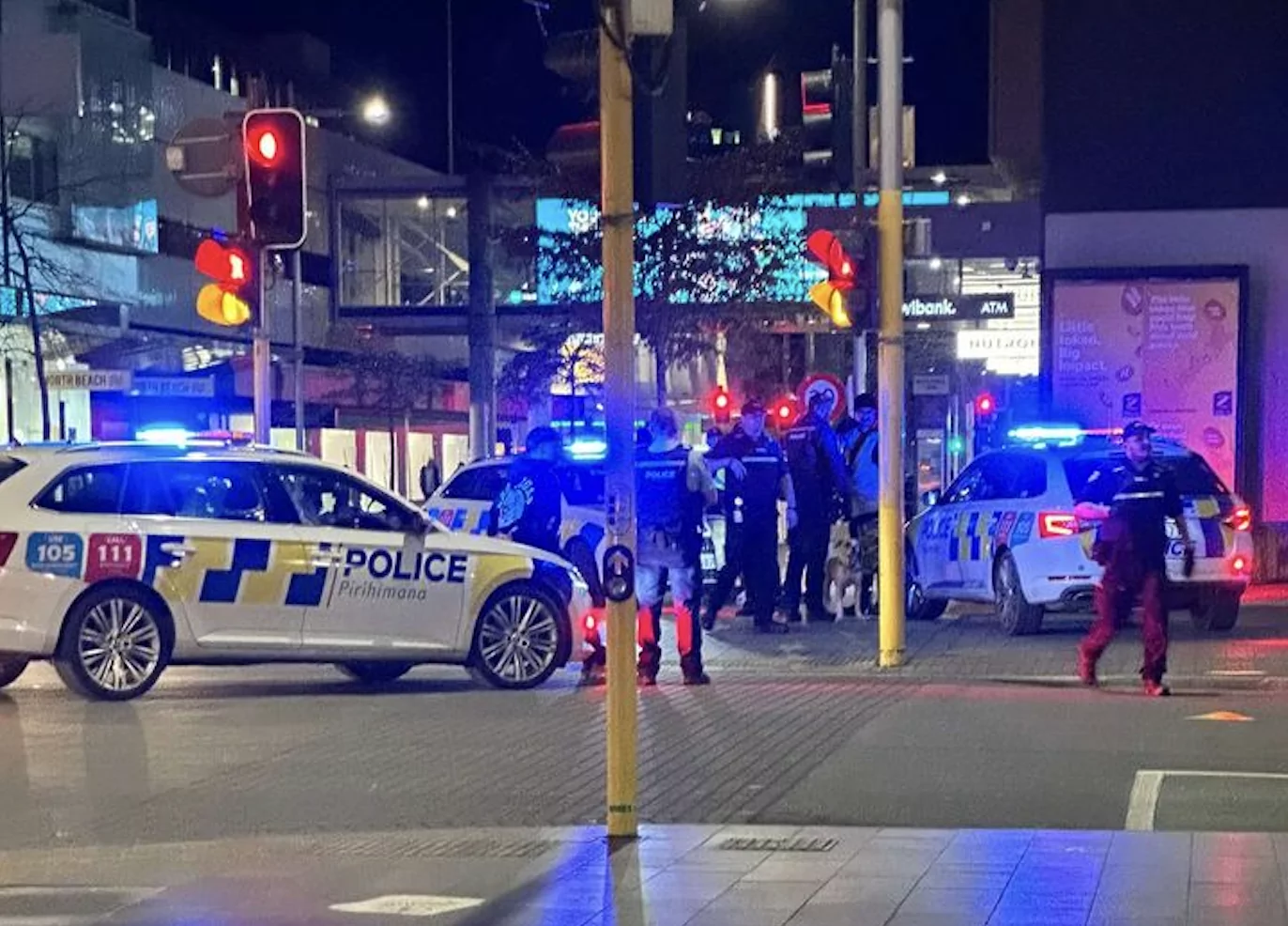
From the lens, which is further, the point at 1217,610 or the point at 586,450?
the point at 586,450

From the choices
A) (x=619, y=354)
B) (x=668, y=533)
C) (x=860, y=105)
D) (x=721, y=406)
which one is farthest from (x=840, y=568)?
(x=721, y=406)

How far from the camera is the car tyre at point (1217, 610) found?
53.9ft

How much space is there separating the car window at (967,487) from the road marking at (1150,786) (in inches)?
302

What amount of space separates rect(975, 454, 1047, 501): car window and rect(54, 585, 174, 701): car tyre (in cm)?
718

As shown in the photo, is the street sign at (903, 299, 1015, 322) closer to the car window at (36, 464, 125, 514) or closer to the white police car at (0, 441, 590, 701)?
the white police car at (0, 441, 590, 701)

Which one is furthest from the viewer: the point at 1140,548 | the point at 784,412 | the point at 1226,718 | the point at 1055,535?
the point at 784,412

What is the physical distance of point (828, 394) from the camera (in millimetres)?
18875

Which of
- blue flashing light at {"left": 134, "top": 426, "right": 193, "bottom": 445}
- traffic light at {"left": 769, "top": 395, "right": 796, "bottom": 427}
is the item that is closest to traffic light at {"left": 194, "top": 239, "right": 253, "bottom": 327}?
blue flashing light at {"left": 134, "top": 426, "right": 193, "bottom": 445}

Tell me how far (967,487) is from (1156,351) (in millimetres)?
4462

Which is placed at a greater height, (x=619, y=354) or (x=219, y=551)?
(x=619, y=354)

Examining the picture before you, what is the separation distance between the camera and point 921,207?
28422 millimetres

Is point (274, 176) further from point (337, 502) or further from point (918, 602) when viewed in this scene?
point (918, 602)

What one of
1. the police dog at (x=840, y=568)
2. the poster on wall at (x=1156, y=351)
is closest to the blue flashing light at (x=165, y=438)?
the police dog at (x=840, y=568)

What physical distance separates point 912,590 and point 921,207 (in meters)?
10.8
